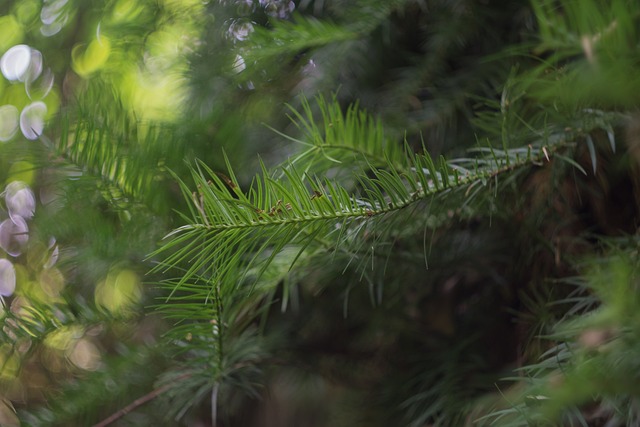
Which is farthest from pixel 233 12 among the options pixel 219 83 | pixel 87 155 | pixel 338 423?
pixel 338 423

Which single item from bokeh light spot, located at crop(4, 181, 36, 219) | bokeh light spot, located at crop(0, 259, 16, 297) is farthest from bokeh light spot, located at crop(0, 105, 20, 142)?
bokeh light spot, located at crop(0, 259, 16, 297)

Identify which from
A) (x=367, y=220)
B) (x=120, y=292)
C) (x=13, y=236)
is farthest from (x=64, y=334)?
(x=13, y=236)

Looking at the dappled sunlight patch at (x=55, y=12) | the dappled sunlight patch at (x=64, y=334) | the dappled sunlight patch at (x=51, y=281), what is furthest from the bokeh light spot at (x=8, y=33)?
the dappled sunlight patch at (x=64, y=334)

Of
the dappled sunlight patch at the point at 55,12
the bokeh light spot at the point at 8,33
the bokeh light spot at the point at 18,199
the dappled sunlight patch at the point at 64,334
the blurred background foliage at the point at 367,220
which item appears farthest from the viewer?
the bokeh light spot at the point at 8,33

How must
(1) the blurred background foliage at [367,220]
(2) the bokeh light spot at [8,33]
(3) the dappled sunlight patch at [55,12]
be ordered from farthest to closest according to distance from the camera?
(2) the bokeh light spot at [8,33] → (3) the dappled sunlight patch at [55,12] → (1) the blurred background foliage at [367,220]

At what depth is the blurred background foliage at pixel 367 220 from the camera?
221mm

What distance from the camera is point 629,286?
0.20m

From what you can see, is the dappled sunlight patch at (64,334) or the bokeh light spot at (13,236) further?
the bokeh light spot at (13,236)

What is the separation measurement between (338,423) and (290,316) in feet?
0.27

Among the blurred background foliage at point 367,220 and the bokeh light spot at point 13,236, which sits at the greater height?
the blurred background foliage at point 367,220

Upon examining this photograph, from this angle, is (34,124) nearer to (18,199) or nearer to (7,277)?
(18,199)

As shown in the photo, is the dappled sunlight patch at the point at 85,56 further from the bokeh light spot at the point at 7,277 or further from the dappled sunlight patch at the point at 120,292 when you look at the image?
the dappled sunlight patch at the point at 120,292

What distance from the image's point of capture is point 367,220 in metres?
0.20

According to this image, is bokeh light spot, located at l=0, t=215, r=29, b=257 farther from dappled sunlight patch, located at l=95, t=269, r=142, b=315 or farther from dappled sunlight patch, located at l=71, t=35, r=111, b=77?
dappled sunlight patch, located at l=71, t=35, r=111, b=77
